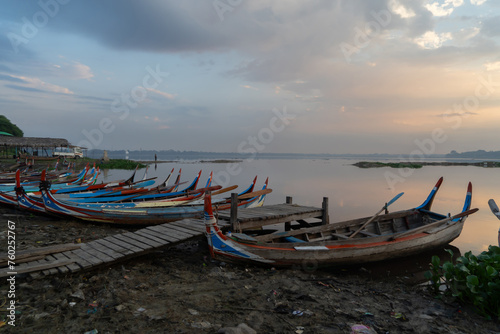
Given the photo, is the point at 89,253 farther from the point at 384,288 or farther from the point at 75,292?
the point at 384,288

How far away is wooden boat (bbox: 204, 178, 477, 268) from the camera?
21.0ft

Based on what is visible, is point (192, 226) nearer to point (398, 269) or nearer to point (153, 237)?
point (153, 237)

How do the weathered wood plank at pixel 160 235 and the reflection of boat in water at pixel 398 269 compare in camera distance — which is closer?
the weathered wood plank at pixel 160 235

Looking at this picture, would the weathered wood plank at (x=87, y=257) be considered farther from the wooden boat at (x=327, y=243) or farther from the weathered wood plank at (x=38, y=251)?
the wooden boat at (x=327, y=243)

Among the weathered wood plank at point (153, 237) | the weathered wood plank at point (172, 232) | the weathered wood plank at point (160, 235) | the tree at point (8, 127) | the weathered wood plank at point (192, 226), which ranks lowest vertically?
the weathered wood plank at point (153, 237)

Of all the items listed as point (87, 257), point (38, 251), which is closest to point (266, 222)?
point (87, 257)

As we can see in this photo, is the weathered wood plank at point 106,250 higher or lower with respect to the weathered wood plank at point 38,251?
lower

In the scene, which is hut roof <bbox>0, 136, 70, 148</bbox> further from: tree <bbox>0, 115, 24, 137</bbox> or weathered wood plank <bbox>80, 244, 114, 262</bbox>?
weathered wood plank <bbox>80, 244, 114, 262</bbox>

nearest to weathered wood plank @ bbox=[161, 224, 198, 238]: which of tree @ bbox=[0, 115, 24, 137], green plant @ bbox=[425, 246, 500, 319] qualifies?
green plant @ bbox=[425, 246, 500, 319]

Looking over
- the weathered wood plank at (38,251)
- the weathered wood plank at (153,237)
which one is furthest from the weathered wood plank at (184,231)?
the weathered wood plank at (38,251)

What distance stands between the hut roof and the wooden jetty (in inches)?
1310

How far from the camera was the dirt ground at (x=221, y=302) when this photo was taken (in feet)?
12.9

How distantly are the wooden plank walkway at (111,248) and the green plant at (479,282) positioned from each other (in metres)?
4.70

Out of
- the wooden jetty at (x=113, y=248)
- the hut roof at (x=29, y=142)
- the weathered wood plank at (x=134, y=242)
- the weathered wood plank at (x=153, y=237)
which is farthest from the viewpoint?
the hut roof at (x=29, y=142)
